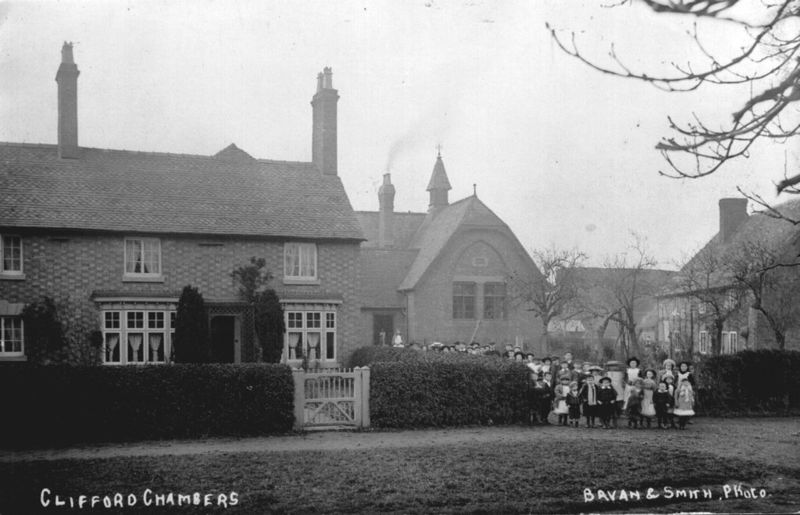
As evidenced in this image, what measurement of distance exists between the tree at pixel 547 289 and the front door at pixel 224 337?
1679cm

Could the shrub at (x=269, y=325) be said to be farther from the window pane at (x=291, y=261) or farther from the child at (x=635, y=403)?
the child at (x=635, y=403)

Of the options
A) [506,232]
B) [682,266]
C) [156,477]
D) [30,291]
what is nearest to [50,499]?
[156,477]

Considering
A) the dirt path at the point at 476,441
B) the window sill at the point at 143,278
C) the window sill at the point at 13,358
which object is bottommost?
the dirt path at the point at 476,441

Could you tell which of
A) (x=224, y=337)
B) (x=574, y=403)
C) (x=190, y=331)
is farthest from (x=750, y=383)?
(x=224, y=337)

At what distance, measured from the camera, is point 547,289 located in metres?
40.6

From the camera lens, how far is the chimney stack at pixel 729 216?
42375 millimetres

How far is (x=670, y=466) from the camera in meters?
11.5

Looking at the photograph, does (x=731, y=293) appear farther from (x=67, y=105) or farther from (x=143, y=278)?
(x=67, y=105)

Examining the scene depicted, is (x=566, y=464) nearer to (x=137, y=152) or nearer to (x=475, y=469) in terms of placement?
(x=475, y=469)

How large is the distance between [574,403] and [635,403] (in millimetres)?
1412

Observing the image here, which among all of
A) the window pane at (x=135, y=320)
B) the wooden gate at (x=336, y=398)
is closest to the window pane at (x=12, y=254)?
the window pane at (x=135, y=320)

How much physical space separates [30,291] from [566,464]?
69.5 feet

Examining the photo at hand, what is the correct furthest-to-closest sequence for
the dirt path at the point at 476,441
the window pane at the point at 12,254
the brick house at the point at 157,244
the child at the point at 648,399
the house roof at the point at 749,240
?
the house roof at the point at 749,240 → the brick house at the point at 157,244 → the window pane at the point at 12,254 → the child at the point at 648,399 → the dirt path at the point at 476,441

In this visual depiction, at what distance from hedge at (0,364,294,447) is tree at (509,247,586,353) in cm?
2511
